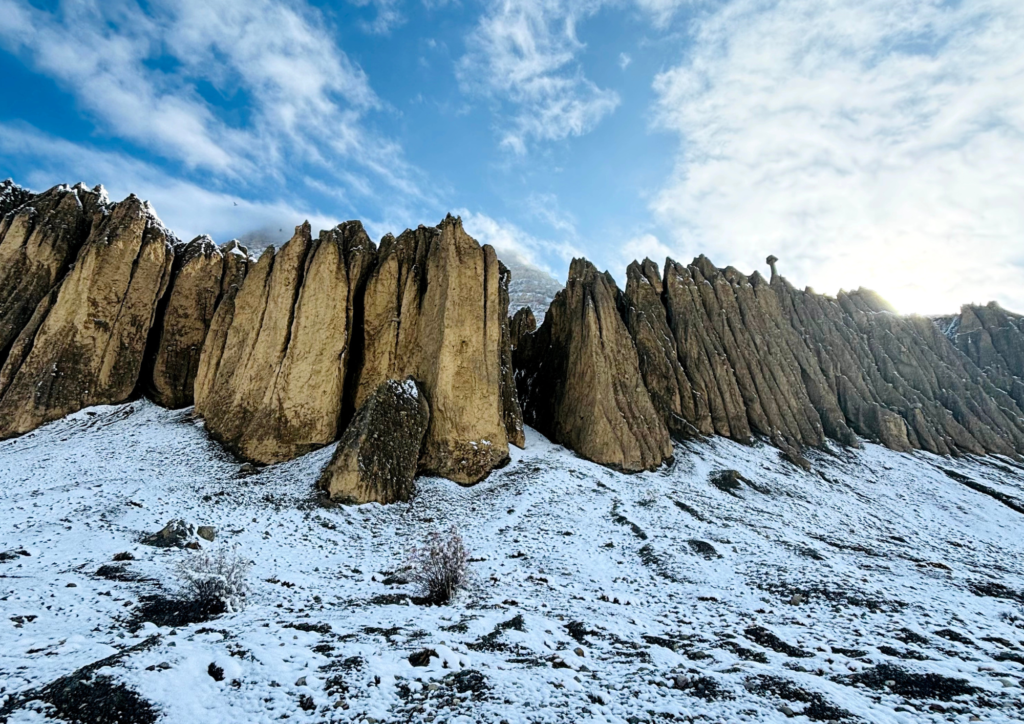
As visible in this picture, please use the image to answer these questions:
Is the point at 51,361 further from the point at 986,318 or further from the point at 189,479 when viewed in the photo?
the point at 986,318

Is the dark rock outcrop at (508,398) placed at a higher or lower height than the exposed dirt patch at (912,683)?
higher

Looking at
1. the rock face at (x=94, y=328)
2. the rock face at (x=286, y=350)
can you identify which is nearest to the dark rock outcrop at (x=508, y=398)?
the rock face at (x=286, y=350)

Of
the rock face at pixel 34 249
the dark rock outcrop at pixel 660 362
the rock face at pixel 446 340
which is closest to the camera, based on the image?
the rock face at pixel 446 340

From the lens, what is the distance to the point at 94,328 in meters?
27.9

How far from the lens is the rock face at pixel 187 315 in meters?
29.6

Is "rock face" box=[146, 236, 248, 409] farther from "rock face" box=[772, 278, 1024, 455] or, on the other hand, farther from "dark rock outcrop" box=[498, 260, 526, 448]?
"rock face" box=[772, 278, 1024, 455]

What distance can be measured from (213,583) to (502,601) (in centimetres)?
692

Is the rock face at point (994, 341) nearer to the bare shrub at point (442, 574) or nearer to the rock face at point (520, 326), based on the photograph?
the rock face at point (520, 326)

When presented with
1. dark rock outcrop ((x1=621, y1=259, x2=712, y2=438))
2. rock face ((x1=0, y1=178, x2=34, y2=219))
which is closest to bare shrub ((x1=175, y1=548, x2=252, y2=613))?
dark rock outcrop ((x1=621, y1=259, x2=712, y2=438))

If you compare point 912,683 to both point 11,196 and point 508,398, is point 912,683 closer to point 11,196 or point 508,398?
point 508,398

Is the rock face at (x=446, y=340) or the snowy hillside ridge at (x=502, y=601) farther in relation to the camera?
the rock face at (x=446, y=340)

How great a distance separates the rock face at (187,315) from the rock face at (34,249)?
5.87 m

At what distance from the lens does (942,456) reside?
39.1 m

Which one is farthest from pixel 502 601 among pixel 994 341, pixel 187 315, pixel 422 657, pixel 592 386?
pixel 994 341
